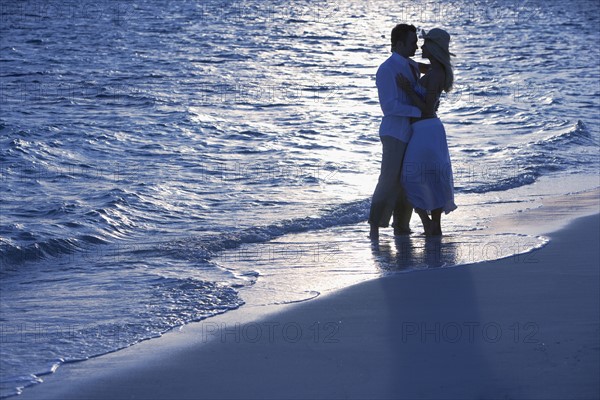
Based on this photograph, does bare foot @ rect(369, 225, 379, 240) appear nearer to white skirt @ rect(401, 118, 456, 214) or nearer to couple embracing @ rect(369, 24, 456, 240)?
couple embracing @ rect(369, 24, 456, 240)

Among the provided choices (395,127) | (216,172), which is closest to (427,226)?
(395,127)

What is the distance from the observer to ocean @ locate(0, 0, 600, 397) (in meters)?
6.20

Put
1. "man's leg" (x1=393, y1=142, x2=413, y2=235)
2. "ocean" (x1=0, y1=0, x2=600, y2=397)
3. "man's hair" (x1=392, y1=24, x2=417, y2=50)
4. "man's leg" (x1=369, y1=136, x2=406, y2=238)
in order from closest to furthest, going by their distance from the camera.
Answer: "ocean" (x1=0, y1=0, x2=600, y2=397)
"man's hair" (x1=392, y1=24, x2=417, y2=50)
"man's leg" (x1=369, y1=136, x2=406, y2=238)
"man's leg" (x1=393, y1=142, x2=413, y2=235)

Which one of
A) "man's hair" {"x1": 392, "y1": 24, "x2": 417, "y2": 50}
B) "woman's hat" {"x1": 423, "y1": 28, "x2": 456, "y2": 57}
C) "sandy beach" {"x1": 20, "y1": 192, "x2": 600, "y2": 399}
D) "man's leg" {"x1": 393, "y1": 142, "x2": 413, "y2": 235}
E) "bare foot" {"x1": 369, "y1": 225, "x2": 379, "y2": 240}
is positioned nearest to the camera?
"sandy beach" {"x1": 20, "y1": 192, "x2": 600, "y2": 399}

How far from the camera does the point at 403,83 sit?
23.1 feet

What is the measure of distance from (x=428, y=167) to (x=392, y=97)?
60 centimetres

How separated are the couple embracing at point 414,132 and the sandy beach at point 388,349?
4.19 ft

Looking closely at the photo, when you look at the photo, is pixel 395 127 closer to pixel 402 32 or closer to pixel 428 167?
pixel 428 167

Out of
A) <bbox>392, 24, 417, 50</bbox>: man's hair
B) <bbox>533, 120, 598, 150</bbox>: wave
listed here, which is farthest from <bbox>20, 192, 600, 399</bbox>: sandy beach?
<bbox>533, 120, 598, 150</bbox>: wave

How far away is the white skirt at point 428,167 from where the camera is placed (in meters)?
7.23

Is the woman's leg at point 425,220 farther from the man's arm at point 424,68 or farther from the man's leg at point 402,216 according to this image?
the man's arm at point 424,68

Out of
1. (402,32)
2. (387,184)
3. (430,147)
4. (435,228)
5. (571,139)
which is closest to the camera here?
(402,32)

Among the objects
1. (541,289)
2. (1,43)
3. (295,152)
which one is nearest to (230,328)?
(541,289)

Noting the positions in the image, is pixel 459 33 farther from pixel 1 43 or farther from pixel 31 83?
pixel 31 83
